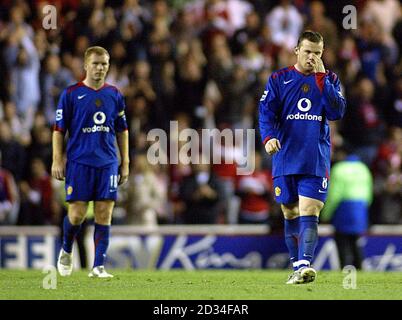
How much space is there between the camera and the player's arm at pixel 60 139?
11.5 meters

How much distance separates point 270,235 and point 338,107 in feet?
25.3

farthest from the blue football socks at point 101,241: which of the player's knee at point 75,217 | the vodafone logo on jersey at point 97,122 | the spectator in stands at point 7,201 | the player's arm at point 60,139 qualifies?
the spectator in stands at point 7,201

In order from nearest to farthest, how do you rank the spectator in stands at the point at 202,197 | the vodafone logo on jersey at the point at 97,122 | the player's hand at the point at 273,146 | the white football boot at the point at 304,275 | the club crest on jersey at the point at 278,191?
the white football boot at the point at 304,275 < the player's hand at the point at 273,146 < the club crest on jersey at the point at 278,191 < the vodafone logo on jersey at the point at 97,122 < the spectator in stands at the point at 202,197

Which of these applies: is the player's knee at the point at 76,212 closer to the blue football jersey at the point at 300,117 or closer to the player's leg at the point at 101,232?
the player's leg at the point at 101,232

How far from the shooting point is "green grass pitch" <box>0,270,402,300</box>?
9.43 m

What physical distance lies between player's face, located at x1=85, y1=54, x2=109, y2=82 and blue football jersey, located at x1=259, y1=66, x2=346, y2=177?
1.84 metres

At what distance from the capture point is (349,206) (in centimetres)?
1694

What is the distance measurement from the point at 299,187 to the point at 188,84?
9.66 m

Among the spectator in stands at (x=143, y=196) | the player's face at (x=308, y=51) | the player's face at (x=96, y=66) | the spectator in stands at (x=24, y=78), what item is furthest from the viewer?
the spectator in stands at (x=24, y=78)

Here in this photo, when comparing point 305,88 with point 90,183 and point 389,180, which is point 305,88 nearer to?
point 90,183

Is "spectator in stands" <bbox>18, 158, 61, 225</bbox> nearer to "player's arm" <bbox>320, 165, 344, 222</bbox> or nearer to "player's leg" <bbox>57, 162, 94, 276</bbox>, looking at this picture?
"player's arm" <bbox>320, 165, 344, 222</bbox>

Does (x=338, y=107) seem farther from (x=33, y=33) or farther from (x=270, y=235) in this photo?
(x=33, y=33)

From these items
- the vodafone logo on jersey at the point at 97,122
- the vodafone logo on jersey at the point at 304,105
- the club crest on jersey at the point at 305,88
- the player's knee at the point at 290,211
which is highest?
the club crest on jersey at the point at 305,88
